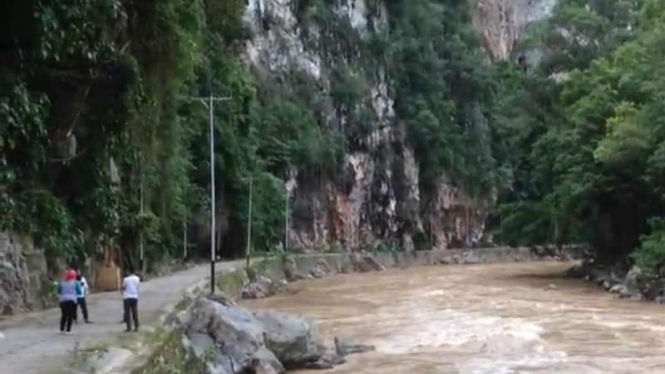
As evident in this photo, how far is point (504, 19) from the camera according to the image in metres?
89.0

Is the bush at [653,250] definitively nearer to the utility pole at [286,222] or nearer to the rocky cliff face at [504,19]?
the utility pole at [286,222]

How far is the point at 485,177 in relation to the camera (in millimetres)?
72562

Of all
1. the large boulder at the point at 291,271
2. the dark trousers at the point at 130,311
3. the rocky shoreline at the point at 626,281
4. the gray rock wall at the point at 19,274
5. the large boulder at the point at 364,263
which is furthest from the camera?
the large boulder at the point at 364,263

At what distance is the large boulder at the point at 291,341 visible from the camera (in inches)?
691

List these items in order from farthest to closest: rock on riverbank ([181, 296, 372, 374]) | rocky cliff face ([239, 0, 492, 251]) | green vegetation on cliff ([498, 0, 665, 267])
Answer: rocky cliff face ([239, 0, 492, 251])
green vegetation on cliff ([498, 0, 665, 267])
rock on riverbank ([181, 296, 372, 374])

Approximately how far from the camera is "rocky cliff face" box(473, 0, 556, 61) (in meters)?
86.0

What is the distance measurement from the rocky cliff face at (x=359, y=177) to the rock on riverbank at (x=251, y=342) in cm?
3567

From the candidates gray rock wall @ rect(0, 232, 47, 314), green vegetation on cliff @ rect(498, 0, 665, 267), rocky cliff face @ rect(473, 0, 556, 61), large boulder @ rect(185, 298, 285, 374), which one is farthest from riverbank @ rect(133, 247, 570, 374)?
rocky cliff face @ rect(473, 0, 556, 61)

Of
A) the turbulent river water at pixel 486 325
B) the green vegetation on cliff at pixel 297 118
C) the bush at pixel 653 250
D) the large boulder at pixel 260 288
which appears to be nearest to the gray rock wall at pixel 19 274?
the green vegetation on cliff at pixel 297 118

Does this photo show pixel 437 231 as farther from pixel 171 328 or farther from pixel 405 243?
pixel 171 328

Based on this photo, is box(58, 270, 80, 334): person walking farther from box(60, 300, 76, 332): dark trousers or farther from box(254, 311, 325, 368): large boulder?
box(254, 311, 325, 368): large boulder

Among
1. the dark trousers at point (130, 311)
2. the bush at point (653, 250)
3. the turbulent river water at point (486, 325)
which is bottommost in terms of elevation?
the turbulent river water at point (486, 325)

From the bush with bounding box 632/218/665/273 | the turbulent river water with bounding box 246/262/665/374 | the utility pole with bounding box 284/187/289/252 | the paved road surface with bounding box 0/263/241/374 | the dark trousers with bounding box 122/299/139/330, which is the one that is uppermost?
the utility pole with bounding box 284/187/289/252

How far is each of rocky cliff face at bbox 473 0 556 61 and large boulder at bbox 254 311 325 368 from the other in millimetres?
69148
